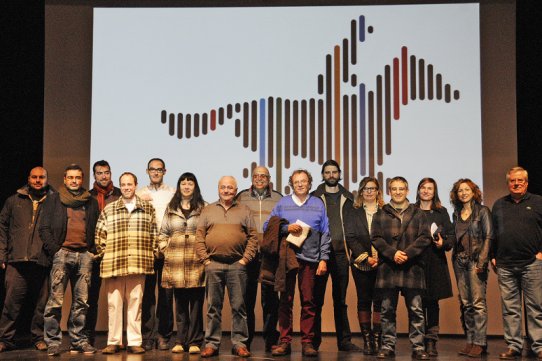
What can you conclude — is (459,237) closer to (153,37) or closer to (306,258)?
(306,258)

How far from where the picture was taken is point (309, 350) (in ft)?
16.6

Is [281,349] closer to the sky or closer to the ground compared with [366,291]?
closer to the ground

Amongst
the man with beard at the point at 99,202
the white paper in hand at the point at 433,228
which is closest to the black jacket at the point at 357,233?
the white paper in hand at the point at 433,228

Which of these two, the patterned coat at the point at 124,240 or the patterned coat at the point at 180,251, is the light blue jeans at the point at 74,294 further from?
the patterned coat at the point at 180,251

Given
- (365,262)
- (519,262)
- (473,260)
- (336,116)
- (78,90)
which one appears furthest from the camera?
(78,90)

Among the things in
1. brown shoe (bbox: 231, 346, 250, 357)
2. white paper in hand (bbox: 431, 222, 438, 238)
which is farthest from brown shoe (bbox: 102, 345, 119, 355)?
white paper in hand (bbox: 431, 222, 438, 238)

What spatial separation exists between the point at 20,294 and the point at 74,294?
59 cm

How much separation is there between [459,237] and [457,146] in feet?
5.07

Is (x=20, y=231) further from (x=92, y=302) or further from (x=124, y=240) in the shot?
(x=124, y=240)

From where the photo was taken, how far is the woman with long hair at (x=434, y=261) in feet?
16.9

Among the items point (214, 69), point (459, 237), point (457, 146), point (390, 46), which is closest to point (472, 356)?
point (459, 237)

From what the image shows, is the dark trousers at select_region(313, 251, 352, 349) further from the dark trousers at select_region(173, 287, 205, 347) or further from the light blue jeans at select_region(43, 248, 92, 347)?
the light blue jeans at select_region(43, 248, 92, 347)

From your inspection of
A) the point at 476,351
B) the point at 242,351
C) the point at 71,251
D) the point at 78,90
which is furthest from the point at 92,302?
the point at 476,351

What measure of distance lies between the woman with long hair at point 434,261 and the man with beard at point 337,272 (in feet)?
2.00
